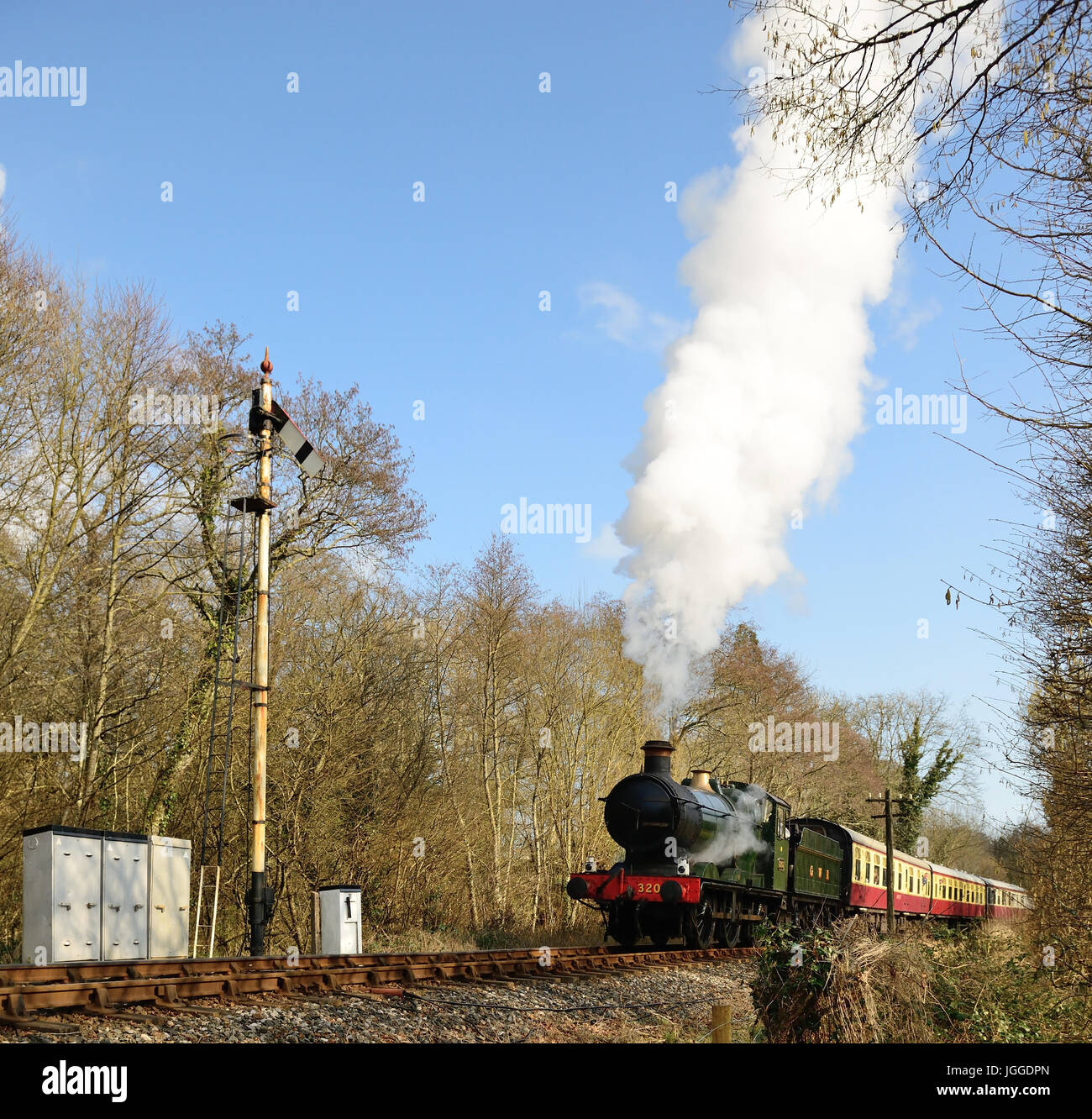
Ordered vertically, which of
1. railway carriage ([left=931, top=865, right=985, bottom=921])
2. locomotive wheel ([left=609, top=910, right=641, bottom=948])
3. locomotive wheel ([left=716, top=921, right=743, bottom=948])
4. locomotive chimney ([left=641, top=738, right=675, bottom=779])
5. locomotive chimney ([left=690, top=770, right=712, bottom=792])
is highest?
locomotive chimney ([left=641, top=738, right=675, bottom=779])

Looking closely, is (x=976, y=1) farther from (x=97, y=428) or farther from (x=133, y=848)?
(x=97, y=428)

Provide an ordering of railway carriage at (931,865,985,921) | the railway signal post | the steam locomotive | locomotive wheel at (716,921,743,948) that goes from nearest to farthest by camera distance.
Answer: the railway signal post < the steam locomotive < locomotive wheel at (716,921,743,948) < railway carriage at (931,865,985,921)

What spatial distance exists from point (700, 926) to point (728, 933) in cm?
172

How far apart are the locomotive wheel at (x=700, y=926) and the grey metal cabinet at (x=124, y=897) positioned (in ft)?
30.1

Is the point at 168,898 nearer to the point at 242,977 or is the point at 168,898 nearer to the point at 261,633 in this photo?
the point at 261,633

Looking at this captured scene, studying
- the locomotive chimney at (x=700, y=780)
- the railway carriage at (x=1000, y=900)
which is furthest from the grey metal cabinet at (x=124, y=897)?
the railway carriage at (x=1000, y=900)

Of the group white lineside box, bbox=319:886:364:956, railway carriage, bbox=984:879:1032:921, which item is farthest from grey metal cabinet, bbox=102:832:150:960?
railway carriage, bbox=984:879:1032:921

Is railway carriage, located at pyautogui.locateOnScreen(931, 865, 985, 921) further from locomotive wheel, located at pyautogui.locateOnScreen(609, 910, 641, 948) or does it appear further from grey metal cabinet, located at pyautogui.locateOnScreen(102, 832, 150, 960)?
grey metal cabinet, located at pyautogui.locateOnScreen(102, 832, 150, 960)

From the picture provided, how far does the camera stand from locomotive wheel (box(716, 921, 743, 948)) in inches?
750

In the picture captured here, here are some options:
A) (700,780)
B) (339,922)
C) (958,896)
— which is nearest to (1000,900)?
(958,896)

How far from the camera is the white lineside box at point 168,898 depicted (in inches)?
501

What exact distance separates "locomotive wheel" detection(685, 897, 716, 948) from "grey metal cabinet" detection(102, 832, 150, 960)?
917cm
